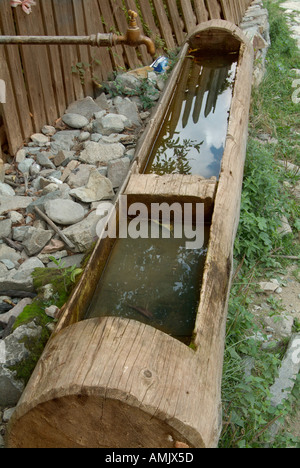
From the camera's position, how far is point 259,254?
377cm

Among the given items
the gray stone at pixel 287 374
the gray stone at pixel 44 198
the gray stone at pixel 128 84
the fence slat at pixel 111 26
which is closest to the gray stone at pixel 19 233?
the gray stone at pixel 44 198

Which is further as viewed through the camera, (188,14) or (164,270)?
(188,14)

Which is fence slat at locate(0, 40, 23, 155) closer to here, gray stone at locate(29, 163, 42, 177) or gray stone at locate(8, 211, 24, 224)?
gray stone at locate(29, 163, 42, 177)

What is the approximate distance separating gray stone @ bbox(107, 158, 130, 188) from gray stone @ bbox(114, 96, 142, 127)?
3.44 ft

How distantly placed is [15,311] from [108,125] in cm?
258

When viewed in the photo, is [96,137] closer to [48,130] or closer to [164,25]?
[48,130]

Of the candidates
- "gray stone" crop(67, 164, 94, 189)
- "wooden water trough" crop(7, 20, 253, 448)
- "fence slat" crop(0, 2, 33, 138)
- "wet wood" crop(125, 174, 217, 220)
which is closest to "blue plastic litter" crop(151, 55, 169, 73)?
"fence slat" crop(0, 2, 33, 138)

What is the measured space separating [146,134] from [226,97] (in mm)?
1834

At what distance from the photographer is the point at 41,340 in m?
2.65

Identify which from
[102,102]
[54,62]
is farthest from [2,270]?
[102,102]

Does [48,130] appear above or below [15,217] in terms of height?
above

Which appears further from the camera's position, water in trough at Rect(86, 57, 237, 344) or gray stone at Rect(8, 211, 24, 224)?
gray stone at Rect(8, 211, 24, 224)

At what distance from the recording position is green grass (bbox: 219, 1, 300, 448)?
255 cm

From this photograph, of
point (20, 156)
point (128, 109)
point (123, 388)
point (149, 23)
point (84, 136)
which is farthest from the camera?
point (149, 23)
